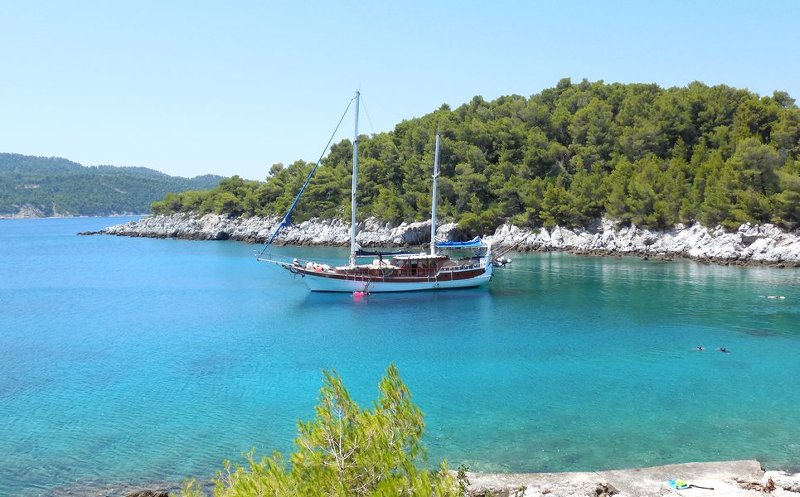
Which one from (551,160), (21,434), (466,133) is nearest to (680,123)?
(551,160)

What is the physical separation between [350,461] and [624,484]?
7785mm

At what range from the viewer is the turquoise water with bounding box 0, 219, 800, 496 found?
14297mm

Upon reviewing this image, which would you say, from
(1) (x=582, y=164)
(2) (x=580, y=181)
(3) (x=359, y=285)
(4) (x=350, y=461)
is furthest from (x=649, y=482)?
(1) (x=582, y=164)

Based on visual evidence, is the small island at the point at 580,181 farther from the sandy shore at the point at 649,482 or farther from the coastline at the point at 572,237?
the sandy shore at the point at 649,482

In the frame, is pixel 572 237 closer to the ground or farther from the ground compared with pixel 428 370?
farther from the ground

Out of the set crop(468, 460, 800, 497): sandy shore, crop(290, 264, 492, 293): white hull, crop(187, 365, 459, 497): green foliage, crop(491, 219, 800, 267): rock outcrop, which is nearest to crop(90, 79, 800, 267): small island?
crop(491, 219, 800, 267): rock outcrop

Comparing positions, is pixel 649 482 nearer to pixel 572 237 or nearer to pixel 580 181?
pixel 572 237

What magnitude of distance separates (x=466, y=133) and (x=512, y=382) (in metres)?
61.2

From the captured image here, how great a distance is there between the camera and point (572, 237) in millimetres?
63531

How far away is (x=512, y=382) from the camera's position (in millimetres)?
19703

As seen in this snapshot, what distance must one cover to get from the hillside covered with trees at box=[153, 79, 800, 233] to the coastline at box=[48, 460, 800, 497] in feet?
145

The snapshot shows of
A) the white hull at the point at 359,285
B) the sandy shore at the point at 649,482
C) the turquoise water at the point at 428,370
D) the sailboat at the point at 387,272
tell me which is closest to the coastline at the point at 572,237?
the turquoise water at the point at 428,370

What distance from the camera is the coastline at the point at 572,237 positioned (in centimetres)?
4909

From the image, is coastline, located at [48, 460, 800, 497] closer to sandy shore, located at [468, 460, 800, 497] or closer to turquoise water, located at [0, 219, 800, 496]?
sandy shore, located at [468, 460, 800, 497]
